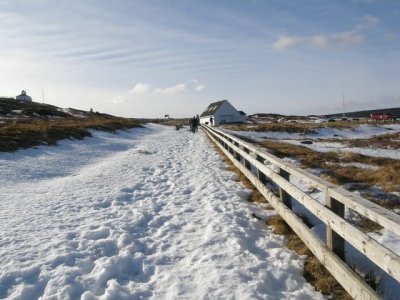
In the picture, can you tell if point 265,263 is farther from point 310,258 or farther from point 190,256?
point 190,256

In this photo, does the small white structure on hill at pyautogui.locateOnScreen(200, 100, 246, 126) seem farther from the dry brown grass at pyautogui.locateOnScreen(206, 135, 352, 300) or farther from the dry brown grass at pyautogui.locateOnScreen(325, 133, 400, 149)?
the dry brown grass at pyautogui.locateOnScreen(206, 135, 352, 300)

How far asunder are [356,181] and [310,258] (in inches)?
216

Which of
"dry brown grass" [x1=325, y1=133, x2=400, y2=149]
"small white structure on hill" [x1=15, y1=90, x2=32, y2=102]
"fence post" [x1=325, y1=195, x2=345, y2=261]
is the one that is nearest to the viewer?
"fence post" [x1=325, y1=195, x2=345, y2=261]

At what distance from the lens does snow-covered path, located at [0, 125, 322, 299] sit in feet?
13.8

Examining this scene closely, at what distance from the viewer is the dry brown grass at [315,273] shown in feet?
13.2

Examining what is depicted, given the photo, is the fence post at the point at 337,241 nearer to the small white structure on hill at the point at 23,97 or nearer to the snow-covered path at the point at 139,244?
the snow-covered path at the point at 139,244

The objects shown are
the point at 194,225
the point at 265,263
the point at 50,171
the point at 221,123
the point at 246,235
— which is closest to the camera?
the point at 265,263

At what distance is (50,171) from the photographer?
1277 centimetres

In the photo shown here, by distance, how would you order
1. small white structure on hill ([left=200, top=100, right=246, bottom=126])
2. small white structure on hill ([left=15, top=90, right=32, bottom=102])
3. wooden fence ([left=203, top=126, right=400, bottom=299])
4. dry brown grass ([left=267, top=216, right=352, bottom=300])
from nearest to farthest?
wooden fence ([left=203, top=126, right=400, bottom=299]) → dry brown grass ([left=267, top=216, right=352, bottom=300]) → small white structure on hill ([left=200, top=100, right=246, bottom=126]) → small white structure on hill ([left=15, top=90, right=32, bottom=102])

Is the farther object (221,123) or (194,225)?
(221,123)

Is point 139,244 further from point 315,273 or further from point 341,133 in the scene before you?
point 341,133

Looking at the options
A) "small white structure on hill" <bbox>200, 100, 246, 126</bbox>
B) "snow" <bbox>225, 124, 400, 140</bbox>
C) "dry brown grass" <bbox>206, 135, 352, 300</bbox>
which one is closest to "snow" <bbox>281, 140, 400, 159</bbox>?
"dry brown grass" <bbox>206, 135, 352, 300</bbox>

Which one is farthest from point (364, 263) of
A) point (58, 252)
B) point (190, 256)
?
point (58, 252)

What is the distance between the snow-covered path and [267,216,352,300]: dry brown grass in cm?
12
